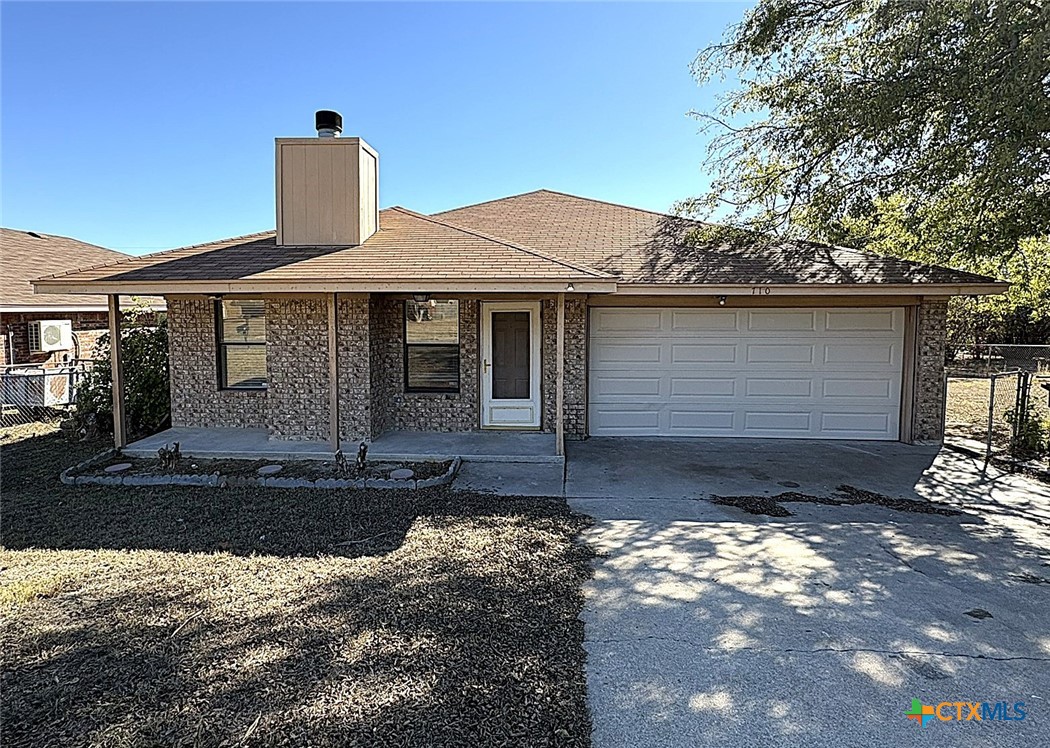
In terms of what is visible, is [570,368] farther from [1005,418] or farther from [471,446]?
[1005,418]

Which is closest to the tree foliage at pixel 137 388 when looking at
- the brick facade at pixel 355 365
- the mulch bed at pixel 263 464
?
the mulch bed at pixel 263 464

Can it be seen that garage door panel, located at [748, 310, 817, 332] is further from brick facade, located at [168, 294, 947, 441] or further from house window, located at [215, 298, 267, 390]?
house window, located at [215, 298, 267, 390]

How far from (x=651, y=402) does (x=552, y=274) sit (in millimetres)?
3548

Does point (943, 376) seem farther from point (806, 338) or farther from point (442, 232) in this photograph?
point (442, 232)

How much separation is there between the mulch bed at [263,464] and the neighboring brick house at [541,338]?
3.03ft

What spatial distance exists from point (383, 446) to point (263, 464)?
5.09ft

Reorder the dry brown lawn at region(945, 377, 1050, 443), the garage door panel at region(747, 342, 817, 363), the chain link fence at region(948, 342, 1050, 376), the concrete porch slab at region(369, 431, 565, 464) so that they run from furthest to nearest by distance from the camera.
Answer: the chain link fence at region(948, 342, 1050, 376) < the dry brown lawn at region(945, 377, 1050, 443) < the garage door panel at region(747, 342, 817, 363) < the concrete porch slab at region(369, 431, 565, 464)

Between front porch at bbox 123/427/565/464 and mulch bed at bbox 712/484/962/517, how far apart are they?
2461 mm

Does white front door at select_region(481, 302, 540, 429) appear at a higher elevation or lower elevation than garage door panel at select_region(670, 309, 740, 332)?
lower

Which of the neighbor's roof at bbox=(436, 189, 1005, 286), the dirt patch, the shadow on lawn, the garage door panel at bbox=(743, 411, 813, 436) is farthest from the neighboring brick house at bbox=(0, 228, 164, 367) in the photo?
the garage door panel at bbox=(743, 411, 813, 436)

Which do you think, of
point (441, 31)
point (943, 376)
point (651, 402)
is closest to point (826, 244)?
point (943, 376)

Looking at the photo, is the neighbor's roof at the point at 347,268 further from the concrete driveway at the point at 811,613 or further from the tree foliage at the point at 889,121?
the tree foliage at the point at 889,121

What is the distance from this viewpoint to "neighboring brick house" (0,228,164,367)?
43.9 ft

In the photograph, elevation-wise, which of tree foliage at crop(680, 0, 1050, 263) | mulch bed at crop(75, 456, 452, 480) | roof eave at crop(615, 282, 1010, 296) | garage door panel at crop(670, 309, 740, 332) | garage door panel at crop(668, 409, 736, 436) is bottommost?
mulch bed at crop(75, 456, 452, 480)
